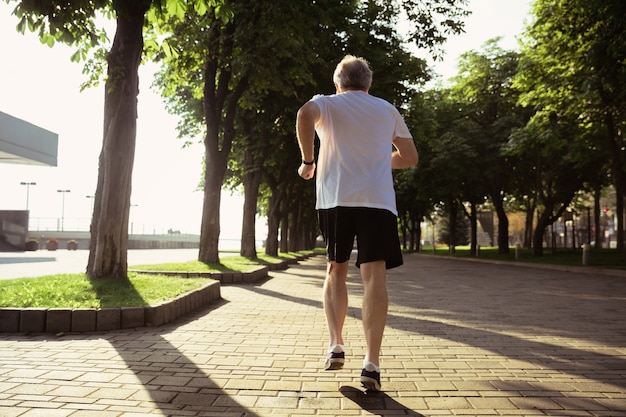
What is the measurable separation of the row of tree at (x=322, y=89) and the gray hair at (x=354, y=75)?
127 inches

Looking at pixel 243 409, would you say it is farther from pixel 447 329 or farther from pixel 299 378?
pixel 447 329

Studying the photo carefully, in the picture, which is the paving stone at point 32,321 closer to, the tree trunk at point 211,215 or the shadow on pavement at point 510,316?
the shadow on pavement at point 510,316

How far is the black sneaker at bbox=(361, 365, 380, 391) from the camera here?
3445mm

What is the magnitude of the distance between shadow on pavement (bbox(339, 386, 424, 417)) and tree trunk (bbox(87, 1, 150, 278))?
18.1ft

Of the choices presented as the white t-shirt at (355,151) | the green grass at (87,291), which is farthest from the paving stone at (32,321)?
the white t-shirt at (355,151)

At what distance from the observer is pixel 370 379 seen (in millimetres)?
3441

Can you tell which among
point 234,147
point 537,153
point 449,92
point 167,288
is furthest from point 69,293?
point 449,92

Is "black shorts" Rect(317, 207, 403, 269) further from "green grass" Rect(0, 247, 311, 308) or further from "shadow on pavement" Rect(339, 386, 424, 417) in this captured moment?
"green grass" Rect(0, 247, 311, 308)

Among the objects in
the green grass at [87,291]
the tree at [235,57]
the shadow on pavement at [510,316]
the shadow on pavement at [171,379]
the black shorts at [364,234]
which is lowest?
the shadow on pavement at [510,316]

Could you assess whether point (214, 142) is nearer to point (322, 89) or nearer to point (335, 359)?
point (322, 89)

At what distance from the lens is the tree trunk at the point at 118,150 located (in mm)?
8109

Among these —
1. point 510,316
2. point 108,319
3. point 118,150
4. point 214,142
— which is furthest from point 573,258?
point 108,319

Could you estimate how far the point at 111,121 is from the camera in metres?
8.30

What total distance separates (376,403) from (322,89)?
52.5ft
